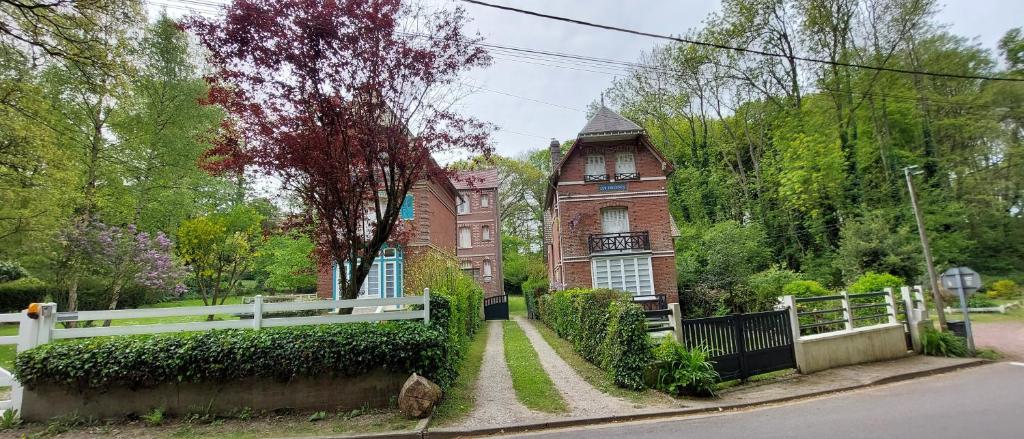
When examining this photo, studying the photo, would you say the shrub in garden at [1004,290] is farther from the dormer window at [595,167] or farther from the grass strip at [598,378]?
the grass strip at [598,378]

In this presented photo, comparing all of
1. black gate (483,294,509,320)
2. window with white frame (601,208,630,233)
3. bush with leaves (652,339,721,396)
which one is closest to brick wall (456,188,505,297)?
black gate (483,294,509,320)

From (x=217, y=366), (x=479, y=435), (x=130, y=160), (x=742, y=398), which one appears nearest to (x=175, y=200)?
(x=130, y=160)

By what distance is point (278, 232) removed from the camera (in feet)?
28.1

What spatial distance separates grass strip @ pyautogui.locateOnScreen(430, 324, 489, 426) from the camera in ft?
18.7

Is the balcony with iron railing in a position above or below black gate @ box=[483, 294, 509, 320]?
above

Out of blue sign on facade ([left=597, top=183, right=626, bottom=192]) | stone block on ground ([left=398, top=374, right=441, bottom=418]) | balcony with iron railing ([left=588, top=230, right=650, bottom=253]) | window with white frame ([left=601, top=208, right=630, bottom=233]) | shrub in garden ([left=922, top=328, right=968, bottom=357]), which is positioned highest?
blue sign on facade ([left=597, top=183, right=626, bottom=192])

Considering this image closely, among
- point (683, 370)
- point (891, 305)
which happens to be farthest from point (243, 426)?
point (891, 305)

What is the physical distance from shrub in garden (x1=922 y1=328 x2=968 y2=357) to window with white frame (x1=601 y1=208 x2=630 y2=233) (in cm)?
1090

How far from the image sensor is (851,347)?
8.81 m

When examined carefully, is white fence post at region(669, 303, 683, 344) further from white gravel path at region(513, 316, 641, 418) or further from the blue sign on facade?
the blue sign on facade

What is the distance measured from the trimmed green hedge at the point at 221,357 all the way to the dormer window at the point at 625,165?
15616 millimetres

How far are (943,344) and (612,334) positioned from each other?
831cm

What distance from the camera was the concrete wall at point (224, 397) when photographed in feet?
18.6

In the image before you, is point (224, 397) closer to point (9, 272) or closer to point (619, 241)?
point (619, 241)
